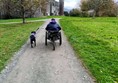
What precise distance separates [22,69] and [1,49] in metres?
4.21

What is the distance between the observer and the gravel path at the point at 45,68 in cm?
755

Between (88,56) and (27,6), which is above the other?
(27,6)

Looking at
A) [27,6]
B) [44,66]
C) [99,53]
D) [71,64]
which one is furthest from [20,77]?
[27,6]

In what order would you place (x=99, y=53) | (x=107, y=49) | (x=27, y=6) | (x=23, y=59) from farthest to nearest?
(x=27, y=6), (x=107, y=49), (x=99, y=53), (x=23, y=59)

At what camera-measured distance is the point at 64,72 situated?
8.30 metres

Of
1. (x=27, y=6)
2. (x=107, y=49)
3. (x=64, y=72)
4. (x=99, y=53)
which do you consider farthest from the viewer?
(x=27, y=6)

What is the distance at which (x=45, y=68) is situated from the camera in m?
8.75

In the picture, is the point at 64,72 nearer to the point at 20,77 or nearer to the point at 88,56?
the point at 20,77

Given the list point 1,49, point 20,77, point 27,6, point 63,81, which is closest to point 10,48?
point 1,49

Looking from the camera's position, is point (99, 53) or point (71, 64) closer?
point (71, 64)

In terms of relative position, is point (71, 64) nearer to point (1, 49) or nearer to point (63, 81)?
point (63, 81)

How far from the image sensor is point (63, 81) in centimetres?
740

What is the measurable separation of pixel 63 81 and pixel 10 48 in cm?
608

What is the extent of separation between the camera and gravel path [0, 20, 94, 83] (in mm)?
7551
